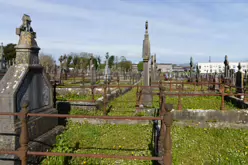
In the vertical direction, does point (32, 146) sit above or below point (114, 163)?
above

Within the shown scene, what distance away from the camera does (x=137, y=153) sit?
4594 millimetres

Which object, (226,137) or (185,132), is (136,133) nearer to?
(185,132)

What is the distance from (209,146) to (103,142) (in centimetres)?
255

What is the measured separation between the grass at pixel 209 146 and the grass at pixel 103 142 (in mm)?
728

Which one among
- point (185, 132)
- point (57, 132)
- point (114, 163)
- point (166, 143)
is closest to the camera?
point (166, 143)

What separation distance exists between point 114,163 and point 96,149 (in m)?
0.70

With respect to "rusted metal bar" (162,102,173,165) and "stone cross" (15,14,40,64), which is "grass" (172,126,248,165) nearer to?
"rusted metal bar" (162,102,173,165)

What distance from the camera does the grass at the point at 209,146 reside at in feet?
13.9

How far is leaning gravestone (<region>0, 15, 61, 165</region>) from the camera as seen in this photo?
12.2 feet

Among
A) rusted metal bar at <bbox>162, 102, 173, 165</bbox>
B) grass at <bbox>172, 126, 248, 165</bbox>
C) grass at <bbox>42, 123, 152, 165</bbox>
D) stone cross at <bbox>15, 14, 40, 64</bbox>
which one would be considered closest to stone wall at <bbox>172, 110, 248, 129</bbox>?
grass at <bbox>172, 126, 248, 165</bbox>

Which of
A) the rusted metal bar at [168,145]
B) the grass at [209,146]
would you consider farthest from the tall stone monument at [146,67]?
the rusted metal bar at [168,145]

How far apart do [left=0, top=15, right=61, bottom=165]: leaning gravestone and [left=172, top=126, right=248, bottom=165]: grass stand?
289 centimetres

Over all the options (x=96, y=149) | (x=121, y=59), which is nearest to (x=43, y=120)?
(x=96, y=149)

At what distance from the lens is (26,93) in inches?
166
